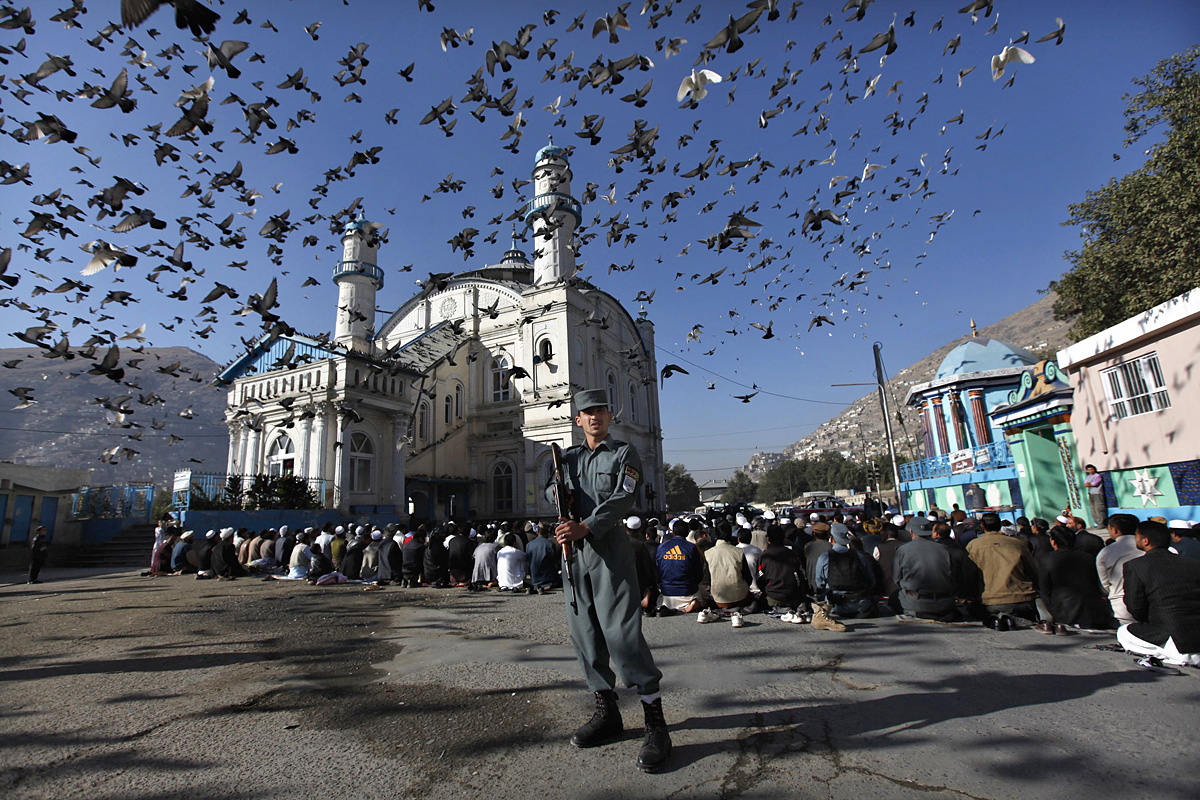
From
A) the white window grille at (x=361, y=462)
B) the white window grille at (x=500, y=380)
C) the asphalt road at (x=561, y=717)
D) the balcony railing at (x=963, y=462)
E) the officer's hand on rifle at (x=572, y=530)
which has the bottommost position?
the asphalt road at (x=561, y=717)

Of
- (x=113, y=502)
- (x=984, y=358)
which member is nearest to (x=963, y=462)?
(x=984, y=358)

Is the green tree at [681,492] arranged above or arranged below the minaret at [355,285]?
below

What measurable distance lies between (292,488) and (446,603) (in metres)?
11.4

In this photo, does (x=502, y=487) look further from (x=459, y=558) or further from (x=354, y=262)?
(x=459, y=558)

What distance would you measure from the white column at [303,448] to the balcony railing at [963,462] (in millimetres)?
22804

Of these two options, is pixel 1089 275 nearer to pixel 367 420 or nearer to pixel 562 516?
pixel 562 516

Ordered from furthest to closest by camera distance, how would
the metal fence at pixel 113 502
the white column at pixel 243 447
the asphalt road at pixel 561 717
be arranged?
the white column at pixel 243 447 → the metal fence at pixel 113 502 → the asphalt road at pixel 561 717

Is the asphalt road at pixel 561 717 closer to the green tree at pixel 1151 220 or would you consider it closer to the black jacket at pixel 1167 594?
the black jacket at pixel 1167 594

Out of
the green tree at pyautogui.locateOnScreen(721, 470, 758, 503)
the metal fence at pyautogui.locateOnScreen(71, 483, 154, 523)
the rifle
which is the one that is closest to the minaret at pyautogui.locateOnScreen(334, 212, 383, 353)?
the metal fence at pyautogui.locateOnScreen(71, 483, 154, 523)

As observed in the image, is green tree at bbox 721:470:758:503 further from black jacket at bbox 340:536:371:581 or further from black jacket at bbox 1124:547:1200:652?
black jacket at bbox 1124:547:1200:652

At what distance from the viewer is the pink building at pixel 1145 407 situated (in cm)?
→ 1002

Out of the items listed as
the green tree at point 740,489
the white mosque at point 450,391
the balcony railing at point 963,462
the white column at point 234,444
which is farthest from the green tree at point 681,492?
the white column at point 234,444

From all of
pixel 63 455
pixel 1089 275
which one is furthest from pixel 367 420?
pixel 63 455

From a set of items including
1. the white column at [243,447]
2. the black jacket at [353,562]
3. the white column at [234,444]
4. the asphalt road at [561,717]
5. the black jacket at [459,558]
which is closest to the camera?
the asphalt road at [561,717]
